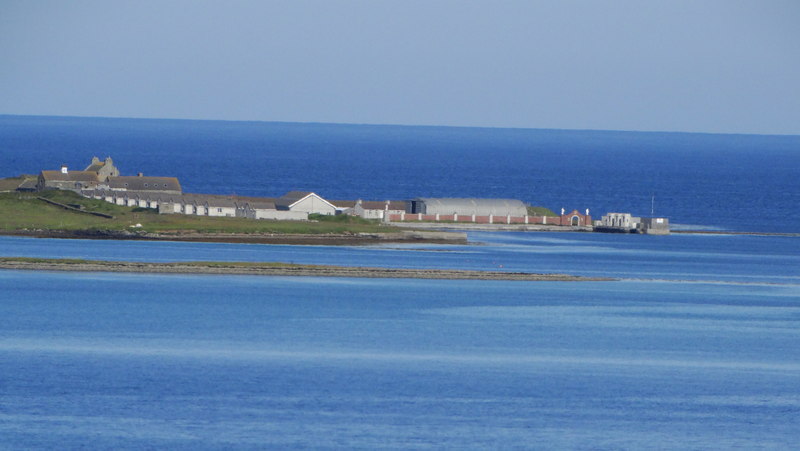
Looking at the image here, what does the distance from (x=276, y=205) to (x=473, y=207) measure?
58.1ft

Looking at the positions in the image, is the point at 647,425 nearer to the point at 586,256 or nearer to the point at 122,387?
the point at 122,387

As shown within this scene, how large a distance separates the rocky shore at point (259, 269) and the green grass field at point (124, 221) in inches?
737

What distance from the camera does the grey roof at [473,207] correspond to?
405 feet

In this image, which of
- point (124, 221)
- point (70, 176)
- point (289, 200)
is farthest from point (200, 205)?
point (70, 176)

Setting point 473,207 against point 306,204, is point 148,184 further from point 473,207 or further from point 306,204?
point 473,207

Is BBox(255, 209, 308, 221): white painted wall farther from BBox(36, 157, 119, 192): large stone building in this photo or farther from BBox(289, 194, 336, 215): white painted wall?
BBox(36, 157, 119, 192): large stone building

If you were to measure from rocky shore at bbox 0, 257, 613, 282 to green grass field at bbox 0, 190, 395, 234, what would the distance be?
18723 millimetres

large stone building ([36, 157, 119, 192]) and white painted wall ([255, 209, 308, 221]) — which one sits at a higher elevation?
large stone building ([36, 157, 119, 192])

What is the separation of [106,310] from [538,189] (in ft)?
382

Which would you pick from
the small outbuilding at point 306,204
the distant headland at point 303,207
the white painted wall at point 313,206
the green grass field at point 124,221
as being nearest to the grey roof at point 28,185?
the distant headland at point 303,207

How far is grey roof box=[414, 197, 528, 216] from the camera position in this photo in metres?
124

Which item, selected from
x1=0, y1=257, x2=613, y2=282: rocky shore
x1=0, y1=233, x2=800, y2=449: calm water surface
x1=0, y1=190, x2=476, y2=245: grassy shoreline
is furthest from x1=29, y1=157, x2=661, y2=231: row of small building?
x1=0, y1=257, x2=613, y2=282: rocky shore

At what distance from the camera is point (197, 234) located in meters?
106

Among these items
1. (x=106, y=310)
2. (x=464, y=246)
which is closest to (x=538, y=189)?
(x=464, y=246)
